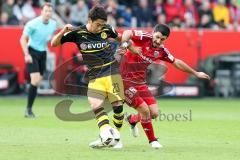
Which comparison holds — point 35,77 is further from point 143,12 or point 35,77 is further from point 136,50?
point 143,12

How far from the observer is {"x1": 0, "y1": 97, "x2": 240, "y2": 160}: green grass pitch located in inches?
417

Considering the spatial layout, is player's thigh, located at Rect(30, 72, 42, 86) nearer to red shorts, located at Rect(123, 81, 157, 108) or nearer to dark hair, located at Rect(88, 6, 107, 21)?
red shorts, located at Rect(123, 81, 157, 108)

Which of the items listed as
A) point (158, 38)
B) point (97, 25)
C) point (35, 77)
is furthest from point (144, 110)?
point (35, 77)

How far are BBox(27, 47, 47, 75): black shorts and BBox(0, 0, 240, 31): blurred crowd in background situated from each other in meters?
7.37

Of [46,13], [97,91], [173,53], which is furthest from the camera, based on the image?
[173,53]

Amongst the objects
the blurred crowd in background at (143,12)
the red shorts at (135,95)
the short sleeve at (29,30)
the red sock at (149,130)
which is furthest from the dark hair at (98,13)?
the blurred crowd in background at (143,12)

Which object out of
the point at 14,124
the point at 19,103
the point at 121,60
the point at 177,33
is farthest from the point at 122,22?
the point at 121,60

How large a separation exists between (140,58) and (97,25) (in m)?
1.22

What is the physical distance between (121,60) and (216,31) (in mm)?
13489

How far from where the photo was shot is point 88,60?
37.8 feet

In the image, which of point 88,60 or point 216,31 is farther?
point 216,31

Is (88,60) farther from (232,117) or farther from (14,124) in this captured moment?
(232,117)

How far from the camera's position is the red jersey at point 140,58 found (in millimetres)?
11992

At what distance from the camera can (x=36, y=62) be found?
55.5 feet
